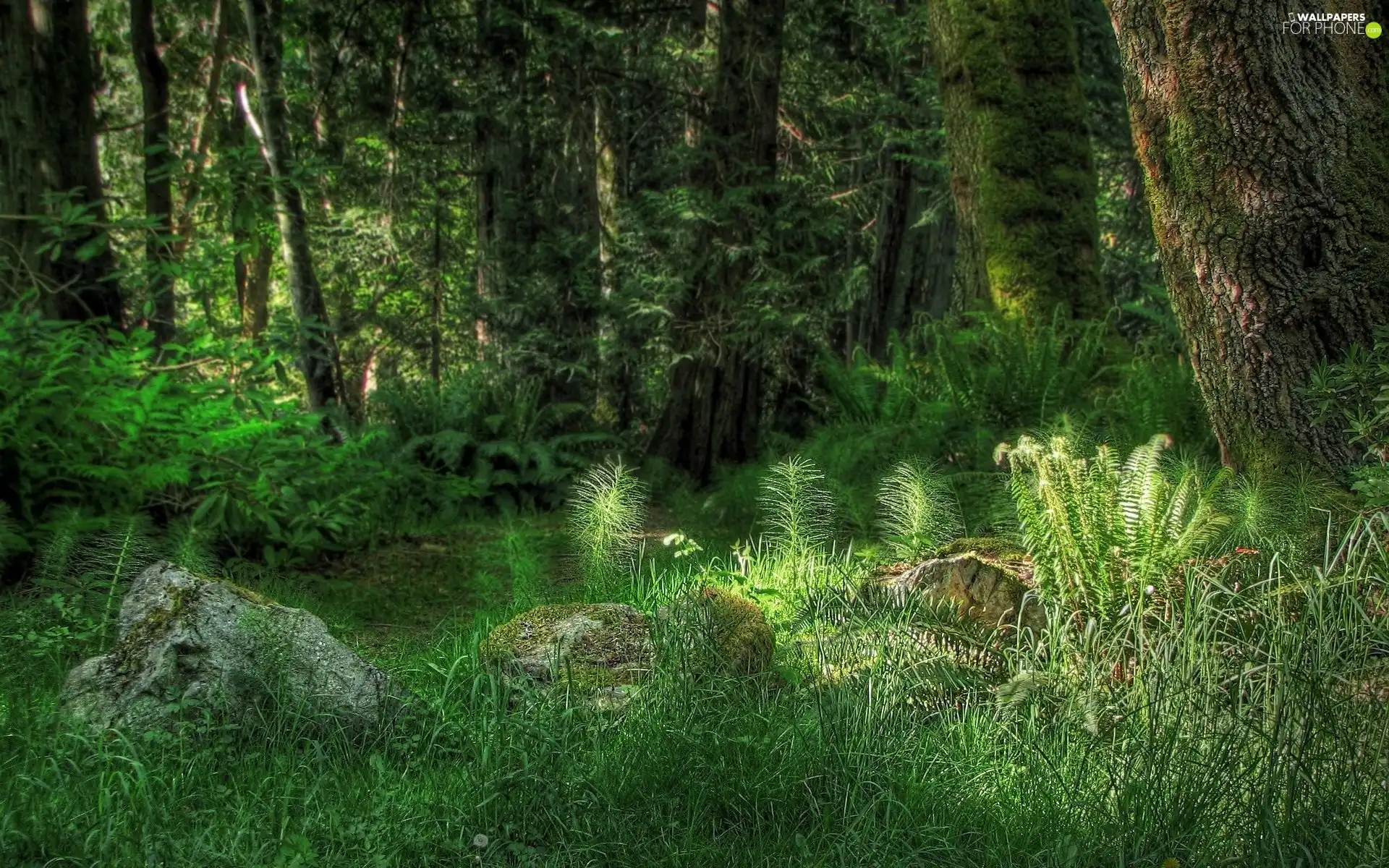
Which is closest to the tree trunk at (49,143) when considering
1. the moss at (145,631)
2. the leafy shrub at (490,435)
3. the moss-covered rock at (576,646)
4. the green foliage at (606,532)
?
the leafy shrub at (490,435)

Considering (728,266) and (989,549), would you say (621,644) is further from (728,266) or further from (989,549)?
(728,266)

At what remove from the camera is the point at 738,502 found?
336 inches

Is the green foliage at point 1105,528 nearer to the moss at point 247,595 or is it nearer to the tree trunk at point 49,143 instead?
the moss at point 247,595

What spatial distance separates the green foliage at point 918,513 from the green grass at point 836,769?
1242 millimetres

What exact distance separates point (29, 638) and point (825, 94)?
11511 mm

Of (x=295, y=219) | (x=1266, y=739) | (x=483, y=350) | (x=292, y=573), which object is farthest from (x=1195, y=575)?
(x=483, y=350)

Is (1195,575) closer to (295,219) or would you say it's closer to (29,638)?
(29,638)

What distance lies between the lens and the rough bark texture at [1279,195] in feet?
14.8

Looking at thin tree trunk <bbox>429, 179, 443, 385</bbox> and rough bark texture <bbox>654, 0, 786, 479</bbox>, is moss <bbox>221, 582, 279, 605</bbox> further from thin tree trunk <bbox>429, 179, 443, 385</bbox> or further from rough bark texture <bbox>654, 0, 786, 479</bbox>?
thin tree trunk <bbox>429, 179, 443, 385</bbox>

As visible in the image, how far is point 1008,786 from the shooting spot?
3.12 meters

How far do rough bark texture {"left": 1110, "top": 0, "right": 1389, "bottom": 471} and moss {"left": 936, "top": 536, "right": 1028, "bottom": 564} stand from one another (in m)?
1.08

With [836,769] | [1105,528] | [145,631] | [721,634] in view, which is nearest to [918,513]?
[1105,528]

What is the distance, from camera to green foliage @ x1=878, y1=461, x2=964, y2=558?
5145 mm

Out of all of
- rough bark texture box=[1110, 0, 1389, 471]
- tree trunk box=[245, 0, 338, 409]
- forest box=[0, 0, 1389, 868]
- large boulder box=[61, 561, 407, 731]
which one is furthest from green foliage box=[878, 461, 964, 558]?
tree trunk box=[245, 0, 338, 409]
